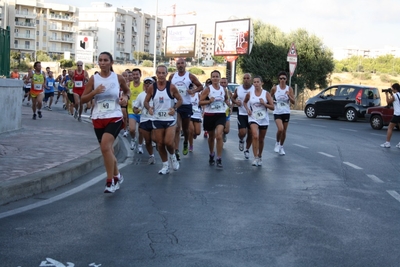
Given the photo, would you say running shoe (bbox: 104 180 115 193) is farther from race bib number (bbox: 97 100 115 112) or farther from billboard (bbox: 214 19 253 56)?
billboard (bbox: 214 19 253 56)

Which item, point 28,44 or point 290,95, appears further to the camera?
point 28,44

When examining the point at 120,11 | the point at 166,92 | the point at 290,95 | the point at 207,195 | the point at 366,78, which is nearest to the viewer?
the point at 207,195

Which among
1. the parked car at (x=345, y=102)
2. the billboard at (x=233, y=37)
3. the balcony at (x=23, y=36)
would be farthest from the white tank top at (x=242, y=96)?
the balcony at (x=23, y=36)

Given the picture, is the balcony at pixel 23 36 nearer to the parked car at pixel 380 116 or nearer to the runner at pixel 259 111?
the parked car at pixel 380 116

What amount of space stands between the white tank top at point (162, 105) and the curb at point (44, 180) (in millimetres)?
1455

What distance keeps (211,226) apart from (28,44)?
125946 millimetres

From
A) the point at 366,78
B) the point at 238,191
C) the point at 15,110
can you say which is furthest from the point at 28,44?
the point at 238,191

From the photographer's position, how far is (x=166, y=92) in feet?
34.1

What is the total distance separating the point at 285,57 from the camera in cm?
4938

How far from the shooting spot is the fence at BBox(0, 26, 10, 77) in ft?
51.5

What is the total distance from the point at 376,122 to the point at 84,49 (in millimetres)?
15443

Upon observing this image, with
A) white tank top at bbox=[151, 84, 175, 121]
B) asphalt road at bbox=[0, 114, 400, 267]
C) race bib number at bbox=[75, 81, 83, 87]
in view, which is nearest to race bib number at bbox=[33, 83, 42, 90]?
race bib number at bbox=[75, 81, 83, 87]

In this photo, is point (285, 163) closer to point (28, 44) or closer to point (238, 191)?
point (238, 191)

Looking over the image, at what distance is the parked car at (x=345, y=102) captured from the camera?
28.9 m
